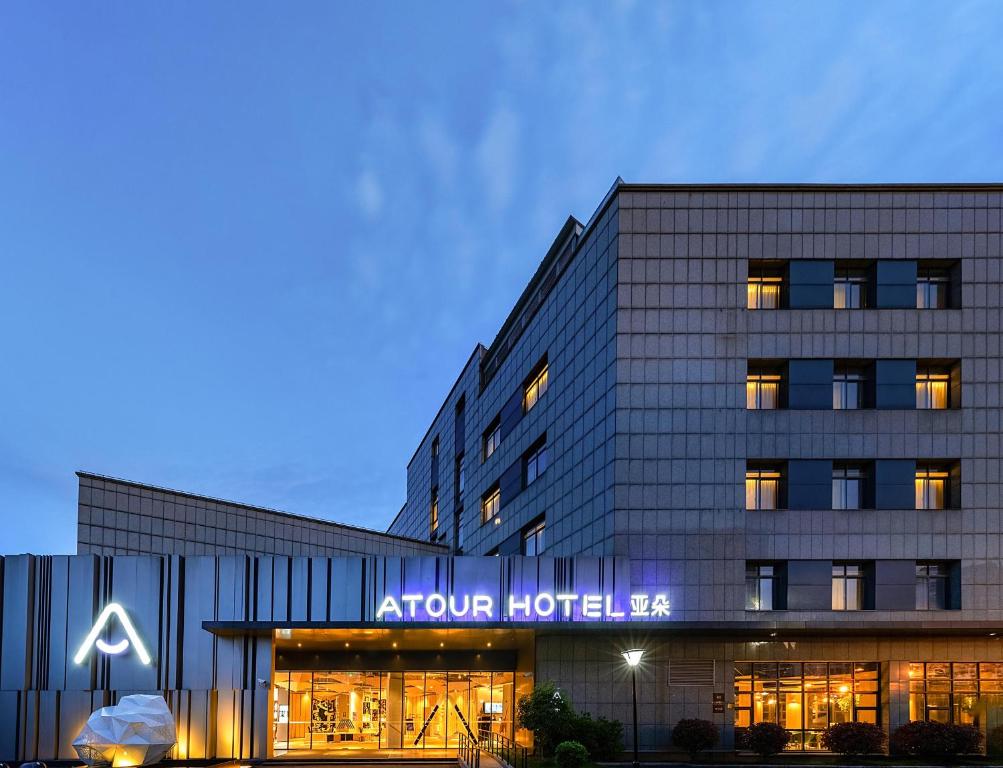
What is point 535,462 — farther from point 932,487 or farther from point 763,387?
point 932,487

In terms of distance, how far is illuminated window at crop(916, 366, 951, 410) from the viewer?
3584 centimetres

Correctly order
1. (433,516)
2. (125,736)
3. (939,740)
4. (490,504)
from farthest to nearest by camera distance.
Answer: (433,516), (490,504), (939,740), (125,736)

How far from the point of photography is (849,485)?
35531mm

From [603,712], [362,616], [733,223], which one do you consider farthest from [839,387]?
[362,616]

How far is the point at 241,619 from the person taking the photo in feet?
112

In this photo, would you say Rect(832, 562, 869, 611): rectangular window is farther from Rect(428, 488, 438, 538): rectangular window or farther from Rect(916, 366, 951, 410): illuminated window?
Rect(428, 488, 438, 538): rectangular window

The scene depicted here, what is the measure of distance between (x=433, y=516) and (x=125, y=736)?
53.4 meters

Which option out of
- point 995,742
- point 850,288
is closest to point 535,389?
point 850,288

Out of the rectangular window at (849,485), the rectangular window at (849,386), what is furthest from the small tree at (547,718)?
the rectangular window at (849,386)

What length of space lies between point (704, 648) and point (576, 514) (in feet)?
27.4

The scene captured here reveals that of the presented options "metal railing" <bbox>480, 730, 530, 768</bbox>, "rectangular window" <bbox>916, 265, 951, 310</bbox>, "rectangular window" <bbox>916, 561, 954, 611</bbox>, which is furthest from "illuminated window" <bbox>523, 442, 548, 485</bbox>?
"rectangular window" <bbox>916, 265, 951, 310</bbox>

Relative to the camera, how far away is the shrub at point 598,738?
106 ft

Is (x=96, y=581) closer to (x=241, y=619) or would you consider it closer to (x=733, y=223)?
(x=241, y=619)

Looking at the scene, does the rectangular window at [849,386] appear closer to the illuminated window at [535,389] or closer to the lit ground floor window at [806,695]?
the lit ground floor window at [806,695]
